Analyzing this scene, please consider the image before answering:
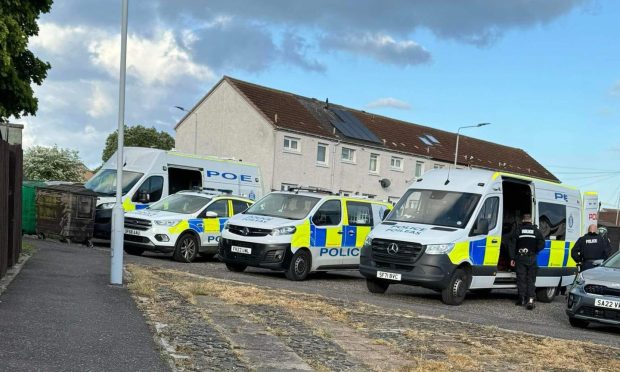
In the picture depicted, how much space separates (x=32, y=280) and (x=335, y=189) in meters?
37.5

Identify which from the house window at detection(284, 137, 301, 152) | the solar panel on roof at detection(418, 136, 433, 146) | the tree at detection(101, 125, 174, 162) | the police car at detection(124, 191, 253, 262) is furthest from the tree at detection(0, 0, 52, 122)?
the tree at detection(101, 125, 174, 162)

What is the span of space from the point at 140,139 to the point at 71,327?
255ft

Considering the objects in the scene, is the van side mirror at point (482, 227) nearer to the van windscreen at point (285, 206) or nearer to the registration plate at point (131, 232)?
the van windscreen at point (285, 206)

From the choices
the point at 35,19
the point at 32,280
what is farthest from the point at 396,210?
the point at 35,19

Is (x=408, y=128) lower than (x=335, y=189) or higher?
higher

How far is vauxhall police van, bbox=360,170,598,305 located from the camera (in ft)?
45.3

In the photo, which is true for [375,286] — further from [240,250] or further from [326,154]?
[326,154]

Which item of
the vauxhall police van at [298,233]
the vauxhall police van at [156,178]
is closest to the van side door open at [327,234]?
the vauxhall police van at [298,233]

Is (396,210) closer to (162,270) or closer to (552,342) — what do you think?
(162,270)

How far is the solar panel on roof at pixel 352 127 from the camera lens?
4953 centimetres

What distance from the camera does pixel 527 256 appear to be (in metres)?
15.0

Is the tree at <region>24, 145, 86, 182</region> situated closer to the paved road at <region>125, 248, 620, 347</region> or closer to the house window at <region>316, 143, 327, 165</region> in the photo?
the house window at <region>316, 143, 327, 165</region>

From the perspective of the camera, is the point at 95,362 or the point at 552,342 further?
the point at 552,342

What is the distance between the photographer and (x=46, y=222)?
67.8ft
